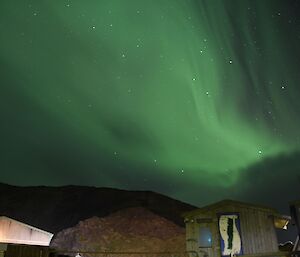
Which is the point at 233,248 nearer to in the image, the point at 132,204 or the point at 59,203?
the point at 132,204

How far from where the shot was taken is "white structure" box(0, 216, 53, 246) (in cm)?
2658

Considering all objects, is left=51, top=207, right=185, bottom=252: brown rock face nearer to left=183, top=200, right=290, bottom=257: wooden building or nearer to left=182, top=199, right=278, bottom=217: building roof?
left=183, top=200, right=290, bottom=257: wooden building

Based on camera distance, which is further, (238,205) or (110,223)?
(110,223)

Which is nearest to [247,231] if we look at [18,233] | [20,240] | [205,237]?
[205,237]

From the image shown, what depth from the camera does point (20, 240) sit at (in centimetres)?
2816

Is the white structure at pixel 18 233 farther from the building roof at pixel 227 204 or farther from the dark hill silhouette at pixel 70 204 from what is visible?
the dark hill silhouette at pixel 70 204

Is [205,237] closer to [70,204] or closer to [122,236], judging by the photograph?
[122,236]

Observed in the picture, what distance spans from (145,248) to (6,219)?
21301 mm

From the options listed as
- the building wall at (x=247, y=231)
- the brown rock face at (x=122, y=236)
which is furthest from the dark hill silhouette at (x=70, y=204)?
the building wall at (x=247, y=231)

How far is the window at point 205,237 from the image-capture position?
2395 centimetres

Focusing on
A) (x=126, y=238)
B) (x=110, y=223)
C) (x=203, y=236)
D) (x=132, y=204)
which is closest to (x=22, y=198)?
(x=132, y=204)

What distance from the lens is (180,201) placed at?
109m

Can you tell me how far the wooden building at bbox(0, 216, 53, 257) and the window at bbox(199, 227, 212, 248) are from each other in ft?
38.0

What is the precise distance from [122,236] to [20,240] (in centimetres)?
2091
